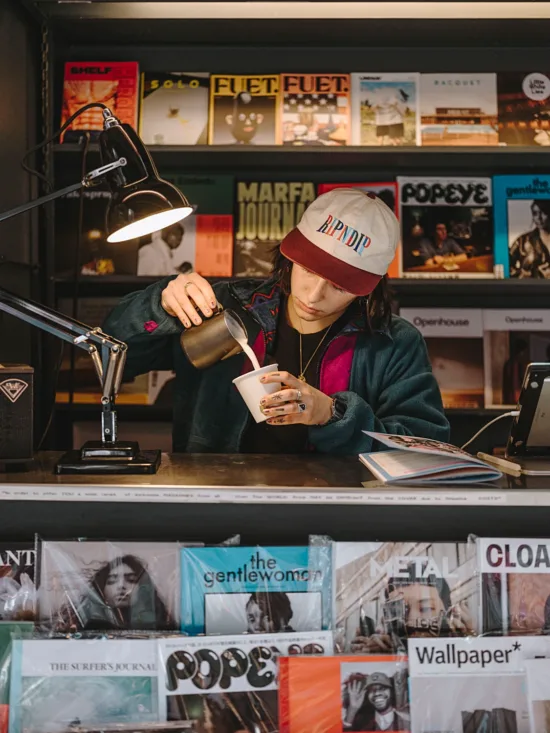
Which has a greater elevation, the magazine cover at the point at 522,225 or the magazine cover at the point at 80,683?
the magazine cover at the point at 522,225

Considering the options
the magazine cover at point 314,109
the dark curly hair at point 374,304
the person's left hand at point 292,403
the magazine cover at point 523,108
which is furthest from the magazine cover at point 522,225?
the person's left hand at point 292,403

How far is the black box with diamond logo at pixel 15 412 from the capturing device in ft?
4.07

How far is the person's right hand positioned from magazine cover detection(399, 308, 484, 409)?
4.92 feet

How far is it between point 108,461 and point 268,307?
0.66 meters

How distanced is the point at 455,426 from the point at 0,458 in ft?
6.56

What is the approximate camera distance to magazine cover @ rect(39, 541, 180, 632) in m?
1.18

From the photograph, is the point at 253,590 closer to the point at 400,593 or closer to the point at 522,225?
the point at 400,593

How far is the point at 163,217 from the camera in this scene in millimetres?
1336

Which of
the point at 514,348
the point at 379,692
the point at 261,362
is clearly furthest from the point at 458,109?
the point at 379,692

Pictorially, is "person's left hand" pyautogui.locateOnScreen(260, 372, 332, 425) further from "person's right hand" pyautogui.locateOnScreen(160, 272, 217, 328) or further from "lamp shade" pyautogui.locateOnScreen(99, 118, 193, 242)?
"lamp shade" pyautogui.locateOnScreen(99, 118, 193, 242)

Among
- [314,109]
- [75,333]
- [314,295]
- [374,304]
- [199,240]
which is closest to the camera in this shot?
[75,333]

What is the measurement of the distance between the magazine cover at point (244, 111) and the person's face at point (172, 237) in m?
0.34

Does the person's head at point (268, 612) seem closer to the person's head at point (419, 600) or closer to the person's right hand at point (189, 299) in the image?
the person's head at point (419, 600)

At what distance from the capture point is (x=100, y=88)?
2707 mm
